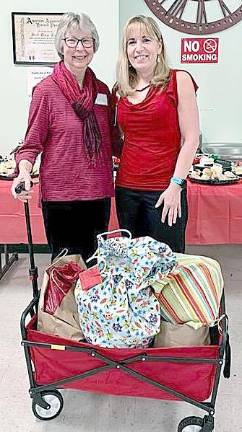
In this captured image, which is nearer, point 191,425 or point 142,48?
point 191,425

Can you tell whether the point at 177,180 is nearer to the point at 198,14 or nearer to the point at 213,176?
the point at 213,176

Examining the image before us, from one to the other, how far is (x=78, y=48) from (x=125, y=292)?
851mm

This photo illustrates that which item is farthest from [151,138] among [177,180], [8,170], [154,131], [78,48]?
[8,170]

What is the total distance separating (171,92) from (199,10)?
197 centimetres

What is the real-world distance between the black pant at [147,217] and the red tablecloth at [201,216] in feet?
1.59

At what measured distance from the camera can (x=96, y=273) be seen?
1658 millimetres

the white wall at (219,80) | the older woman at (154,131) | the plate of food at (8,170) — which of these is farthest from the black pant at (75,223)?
the white wall at (219,80)

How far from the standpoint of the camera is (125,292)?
5.22 ft

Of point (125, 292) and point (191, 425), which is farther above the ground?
point (125, 292)

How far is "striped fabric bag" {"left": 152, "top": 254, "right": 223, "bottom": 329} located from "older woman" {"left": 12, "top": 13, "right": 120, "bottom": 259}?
1.70ft

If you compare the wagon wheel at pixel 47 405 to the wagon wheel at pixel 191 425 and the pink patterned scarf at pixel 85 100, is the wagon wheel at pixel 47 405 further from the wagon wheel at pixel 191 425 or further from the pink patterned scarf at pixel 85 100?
the pink patterned scarf at pixel 85 100

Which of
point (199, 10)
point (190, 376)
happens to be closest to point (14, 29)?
point (199, 10)

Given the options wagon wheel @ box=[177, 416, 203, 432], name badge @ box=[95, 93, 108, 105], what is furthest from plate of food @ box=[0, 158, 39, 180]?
wagon wheel @ box=[177, 416, 203, 432]

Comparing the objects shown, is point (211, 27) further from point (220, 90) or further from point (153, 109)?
point (153, 109)
